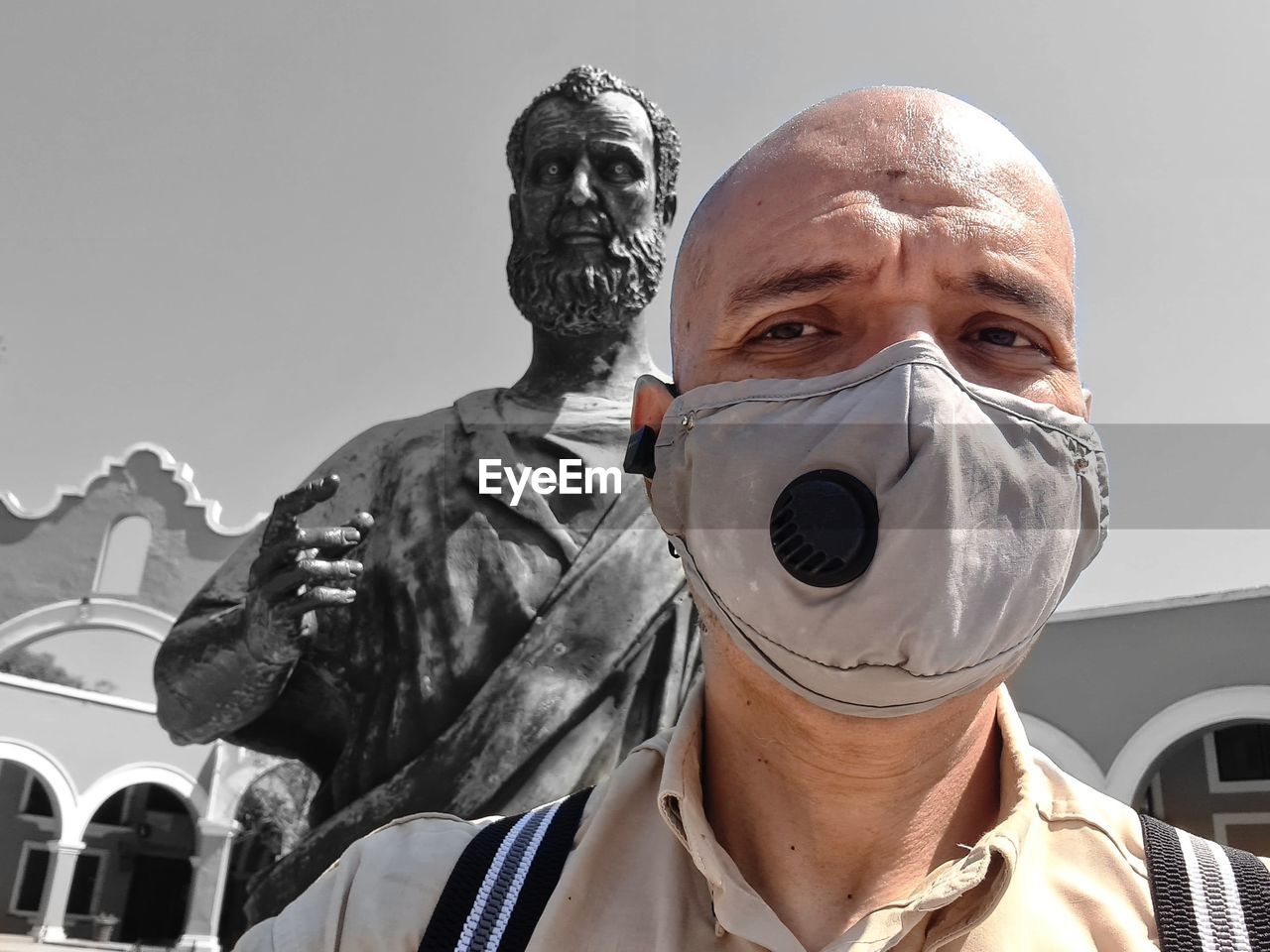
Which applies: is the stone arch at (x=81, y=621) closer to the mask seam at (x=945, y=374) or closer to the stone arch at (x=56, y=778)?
the stone arch at (x=56, y=778)

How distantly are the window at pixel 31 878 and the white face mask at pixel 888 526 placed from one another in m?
27.6

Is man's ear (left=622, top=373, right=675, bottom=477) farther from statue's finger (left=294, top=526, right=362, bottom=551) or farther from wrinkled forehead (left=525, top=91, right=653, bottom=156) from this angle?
wrinkled forehead (left=525, top=91, right=653, bottom=156)

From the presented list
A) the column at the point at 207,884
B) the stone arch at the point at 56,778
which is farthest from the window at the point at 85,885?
the stone arch at the point at 56,778

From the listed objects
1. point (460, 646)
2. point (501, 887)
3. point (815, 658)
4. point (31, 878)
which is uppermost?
point (460, 646)

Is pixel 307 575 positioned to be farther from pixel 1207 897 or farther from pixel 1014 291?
pixel 1207 897

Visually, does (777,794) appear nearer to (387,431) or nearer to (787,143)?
(787,143)

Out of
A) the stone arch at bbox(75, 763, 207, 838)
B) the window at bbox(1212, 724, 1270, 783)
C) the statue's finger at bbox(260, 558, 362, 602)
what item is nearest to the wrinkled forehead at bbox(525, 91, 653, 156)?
the statue's finger at bbox(260, 558, 362, 602)

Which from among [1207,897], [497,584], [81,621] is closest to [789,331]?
[1207,897]

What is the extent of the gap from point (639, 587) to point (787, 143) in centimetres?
172

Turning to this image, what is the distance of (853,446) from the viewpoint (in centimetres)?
131

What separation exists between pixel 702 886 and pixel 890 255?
0.83 meters

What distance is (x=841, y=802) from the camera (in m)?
1.43

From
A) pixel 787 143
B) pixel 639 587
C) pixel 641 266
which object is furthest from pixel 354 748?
pixel 787 143

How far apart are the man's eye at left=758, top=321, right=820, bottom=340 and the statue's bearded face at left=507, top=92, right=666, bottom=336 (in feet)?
6.83
